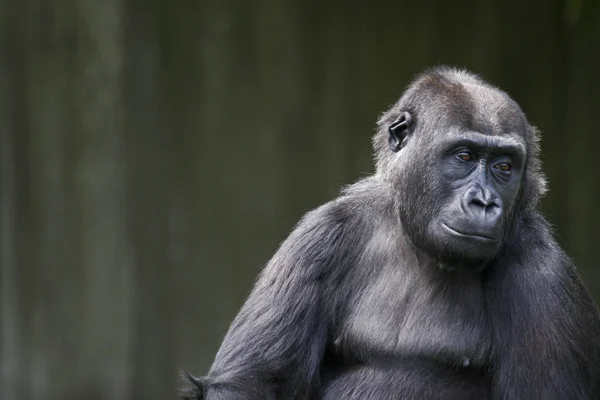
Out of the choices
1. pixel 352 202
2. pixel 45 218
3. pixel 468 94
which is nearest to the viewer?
pixel 468 94

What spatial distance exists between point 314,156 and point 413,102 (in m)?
5.15

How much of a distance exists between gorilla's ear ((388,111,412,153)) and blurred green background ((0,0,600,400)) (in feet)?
16.4

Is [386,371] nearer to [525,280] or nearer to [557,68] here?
[525,280]

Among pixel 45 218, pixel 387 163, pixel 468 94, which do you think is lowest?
pixel 45 218

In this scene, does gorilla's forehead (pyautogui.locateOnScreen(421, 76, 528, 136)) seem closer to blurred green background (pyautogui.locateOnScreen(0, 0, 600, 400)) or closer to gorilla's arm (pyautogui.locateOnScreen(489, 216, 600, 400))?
gorilla's arm (pyautogui.locateOnScreen(489, 216, 600, 400))

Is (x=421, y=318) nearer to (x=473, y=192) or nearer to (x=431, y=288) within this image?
(x=431, y=288)

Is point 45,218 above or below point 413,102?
below

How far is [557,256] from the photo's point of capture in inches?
241

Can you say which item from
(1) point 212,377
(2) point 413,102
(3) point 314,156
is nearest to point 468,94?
(2) point 413,102

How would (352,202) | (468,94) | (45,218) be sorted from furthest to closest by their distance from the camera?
(45,218) < (352,202) < (468,94)

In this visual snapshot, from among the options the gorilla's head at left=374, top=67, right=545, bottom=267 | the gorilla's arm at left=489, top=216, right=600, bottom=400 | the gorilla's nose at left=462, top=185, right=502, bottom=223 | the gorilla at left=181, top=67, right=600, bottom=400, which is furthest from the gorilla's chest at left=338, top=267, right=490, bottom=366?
the gorilla's nose at left=462, top=185, right=502, bottom=223

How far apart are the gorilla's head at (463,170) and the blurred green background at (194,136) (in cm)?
516

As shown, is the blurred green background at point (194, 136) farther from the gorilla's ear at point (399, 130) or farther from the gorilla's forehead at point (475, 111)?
the gorilla's forehead at point (475, 111)

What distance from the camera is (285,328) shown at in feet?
20.3
